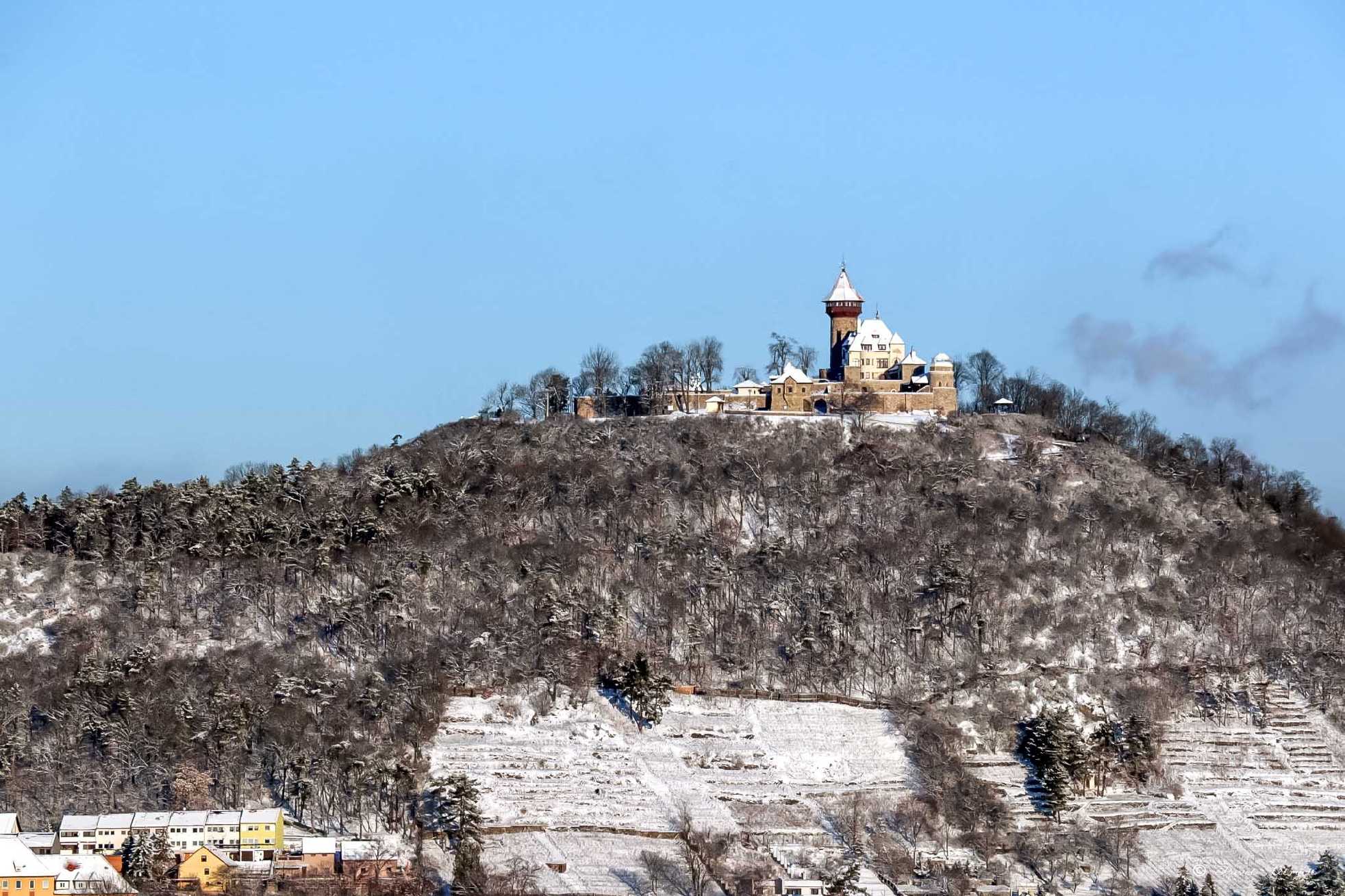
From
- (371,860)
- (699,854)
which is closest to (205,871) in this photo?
(371,860)

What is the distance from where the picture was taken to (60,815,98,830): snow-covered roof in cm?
8950

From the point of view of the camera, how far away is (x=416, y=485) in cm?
11788

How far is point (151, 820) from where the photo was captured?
89688 mm

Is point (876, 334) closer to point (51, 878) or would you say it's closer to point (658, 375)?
point (658, 375)

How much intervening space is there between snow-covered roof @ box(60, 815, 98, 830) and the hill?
12.2ft

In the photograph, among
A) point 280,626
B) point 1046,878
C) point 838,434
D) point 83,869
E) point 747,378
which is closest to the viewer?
point 83,869

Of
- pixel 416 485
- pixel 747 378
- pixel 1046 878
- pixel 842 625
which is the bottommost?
pixel 1046 878

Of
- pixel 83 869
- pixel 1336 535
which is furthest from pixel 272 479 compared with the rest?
pixel 1336 535

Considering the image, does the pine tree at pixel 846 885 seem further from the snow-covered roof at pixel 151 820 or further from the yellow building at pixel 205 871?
the snow-covered roof at pixel 151 820

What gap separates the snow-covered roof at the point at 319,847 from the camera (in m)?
88.0

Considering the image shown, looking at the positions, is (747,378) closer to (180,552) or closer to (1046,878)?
(180,552)

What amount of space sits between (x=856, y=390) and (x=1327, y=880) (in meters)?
50.2

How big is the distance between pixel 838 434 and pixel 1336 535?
90.9ft

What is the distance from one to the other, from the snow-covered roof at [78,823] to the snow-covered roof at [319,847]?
8537mm
